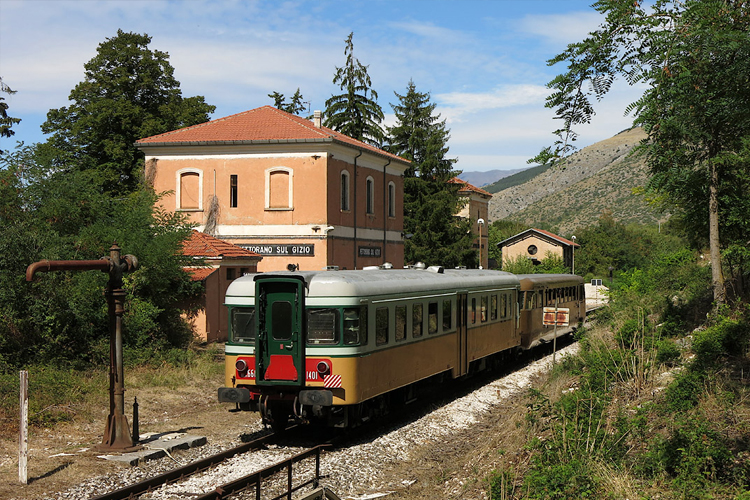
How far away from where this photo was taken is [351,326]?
12492 mm

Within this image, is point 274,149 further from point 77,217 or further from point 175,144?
point 77,217

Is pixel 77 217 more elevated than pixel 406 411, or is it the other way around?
pixel 77 217

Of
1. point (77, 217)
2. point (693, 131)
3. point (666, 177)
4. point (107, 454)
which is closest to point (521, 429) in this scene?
point (666, 177)

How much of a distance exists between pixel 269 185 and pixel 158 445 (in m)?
21.4

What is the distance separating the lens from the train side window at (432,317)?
15.5 m

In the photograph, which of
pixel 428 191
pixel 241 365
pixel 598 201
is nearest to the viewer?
pixel 241 365

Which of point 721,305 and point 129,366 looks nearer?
point 721,305

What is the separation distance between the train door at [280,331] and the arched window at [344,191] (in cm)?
2104

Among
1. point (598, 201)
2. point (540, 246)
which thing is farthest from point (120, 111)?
point (598, 201)

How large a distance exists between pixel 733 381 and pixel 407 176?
4794cm

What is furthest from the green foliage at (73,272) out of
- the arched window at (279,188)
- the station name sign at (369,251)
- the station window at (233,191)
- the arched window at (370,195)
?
the arched window at (370,195)

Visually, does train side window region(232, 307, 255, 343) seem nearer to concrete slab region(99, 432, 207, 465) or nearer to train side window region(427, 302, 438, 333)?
concrete slab region(99, 432, 207, 465)

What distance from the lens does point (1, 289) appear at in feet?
53.0

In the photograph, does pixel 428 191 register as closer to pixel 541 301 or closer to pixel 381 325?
pixel 541 301
